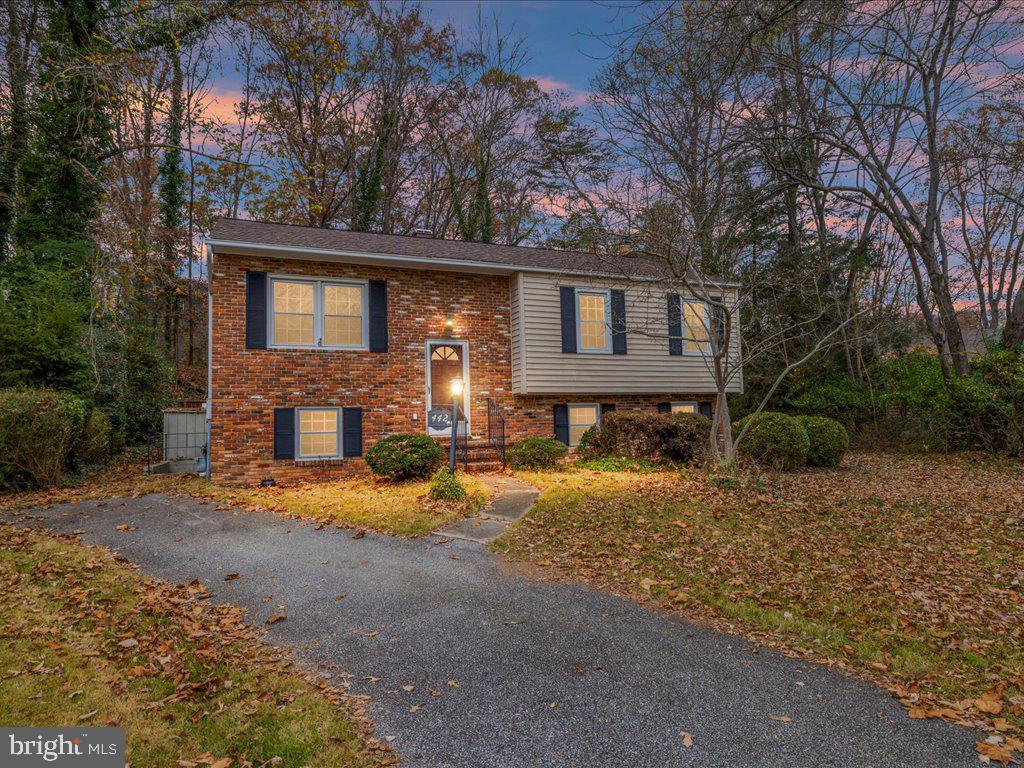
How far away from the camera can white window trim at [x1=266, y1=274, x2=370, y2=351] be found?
1093 cm

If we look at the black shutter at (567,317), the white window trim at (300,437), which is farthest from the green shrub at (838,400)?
the white window trim at (300,437)

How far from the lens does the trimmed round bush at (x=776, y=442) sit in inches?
436

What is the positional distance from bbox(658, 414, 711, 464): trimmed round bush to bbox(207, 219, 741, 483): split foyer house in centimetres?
164

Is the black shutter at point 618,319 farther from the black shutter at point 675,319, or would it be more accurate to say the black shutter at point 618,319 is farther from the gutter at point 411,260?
the black shutter at point 675,319

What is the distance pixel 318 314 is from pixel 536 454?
18.2ft

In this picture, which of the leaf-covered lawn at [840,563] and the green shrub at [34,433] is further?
the green shrub at [34,433]

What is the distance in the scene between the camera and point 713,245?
12.3 metres

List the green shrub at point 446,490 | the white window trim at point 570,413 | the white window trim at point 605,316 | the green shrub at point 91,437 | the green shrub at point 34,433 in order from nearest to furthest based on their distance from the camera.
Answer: the green shrub at point 446,490, the green shrub at point 34,433, the green shrub at point 91,437, the white window trim at point 605,316, the white window trim at point 570,413

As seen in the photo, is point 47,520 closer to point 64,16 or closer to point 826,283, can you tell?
point 64,16

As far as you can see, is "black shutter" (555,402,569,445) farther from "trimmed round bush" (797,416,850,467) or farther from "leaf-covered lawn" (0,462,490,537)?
"trimmed round bush" (797,416,850,467)

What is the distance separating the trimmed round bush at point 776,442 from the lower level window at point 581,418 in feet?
12.1

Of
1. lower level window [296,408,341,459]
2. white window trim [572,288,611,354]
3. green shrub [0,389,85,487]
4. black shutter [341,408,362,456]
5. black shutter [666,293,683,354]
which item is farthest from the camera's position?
black shutter [666,293,683,354]

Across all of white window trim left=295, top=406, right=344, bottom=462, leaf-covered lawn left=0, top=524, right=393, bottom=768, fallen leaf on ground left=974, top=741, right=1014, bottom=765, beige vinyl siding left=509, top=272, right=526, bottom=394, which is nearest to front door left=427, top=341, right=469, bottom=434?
beige vinyl siding left=509, top=272, right=526, bottom=394

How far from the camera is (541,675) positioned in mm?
3590
